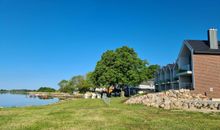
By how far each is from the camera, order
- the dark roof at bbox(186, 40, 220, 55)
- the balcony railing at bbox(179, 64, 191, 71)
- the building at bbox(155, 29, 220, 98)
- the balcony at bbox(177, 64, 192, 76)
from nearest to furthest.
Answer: the building at bbox(155, 29, 220, 98) → the dark roof at bbox(186, 40, 220, 55) → the balcony at bbox(177, 64, 192, 76) → the balcony railing at bbox(179, 64, 191, 71)

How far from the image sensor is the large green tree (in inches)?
2032

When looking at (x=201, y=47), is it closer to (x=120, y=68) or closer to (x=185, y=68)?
(x=185, y=68)

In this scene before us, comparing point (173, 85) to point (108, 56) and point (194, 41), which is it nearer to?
point (194, 41)

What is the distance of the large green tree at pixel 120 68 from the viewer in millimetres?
51625

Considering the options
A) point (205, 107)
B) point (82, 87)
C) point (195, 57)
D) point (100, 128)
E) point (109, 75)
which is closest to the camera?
point (100, 128)

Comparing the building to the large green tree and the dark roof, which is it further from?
the large green tree

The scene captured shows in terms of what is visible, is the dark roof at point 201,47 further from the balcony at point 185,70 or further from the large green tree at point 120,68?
the large green tree at point 120,68

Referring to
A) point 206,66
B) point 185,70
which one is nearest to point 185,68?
point 185,70

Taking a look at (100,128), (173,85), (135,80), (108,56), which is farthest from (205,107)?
(108,56)

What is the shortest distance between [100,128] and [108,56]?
44.0m

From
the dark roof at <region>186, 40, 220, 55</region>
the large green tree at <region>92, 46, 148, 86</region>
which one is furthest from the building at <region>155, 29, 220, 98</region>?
the large green tree at <region>92, 46, 148, 86</region>

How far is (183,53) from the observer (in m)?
39.4

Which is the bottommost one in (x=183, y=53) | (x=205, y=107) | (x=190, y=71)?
(x=205, y=107)

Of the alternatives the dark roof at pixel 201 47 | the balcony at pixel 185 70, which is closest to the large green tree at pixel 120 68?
the balcony at pixel 185 70
